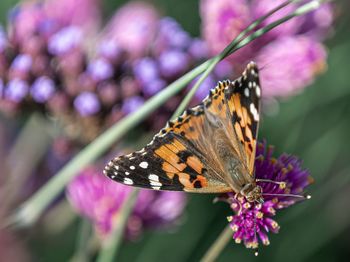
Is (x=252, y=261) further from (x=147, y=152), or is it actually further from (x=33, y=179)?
(x=147, y=152)

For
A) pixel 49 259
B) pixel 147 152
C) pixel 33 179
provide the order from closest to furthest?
pixel 147 152
pixel 33 179
pixel 49 259

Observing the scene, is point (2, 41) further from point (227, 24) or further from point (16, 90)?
point (227, 24)

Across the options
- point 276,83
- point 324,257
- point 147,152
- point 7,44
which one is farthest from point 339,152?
point 147,152

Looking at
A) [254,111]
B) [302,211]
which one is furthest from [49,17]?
[302,211]

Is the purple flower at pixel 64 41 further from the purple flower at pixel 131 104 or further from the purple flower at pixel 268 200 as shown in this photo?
the purple flower at pixel 268 200

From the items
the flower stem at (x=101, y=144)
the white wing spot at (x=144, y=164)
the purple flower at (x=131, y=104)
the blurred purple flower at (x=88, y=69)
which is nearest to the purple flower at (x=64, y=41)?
the blurred purple flower at (x=88, y=69)

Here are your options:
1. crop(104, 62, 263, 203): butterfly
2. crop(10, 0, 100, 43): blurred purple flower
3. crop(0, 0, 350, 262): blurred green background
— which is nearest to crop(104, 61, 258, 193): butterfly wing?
crop(104, 62, 263, 203): butterfly

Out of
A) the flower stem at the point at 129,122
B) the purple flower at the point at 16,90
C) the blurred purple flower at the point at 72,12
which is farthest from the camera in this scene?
the blurred purple flower at the point at 72,12
